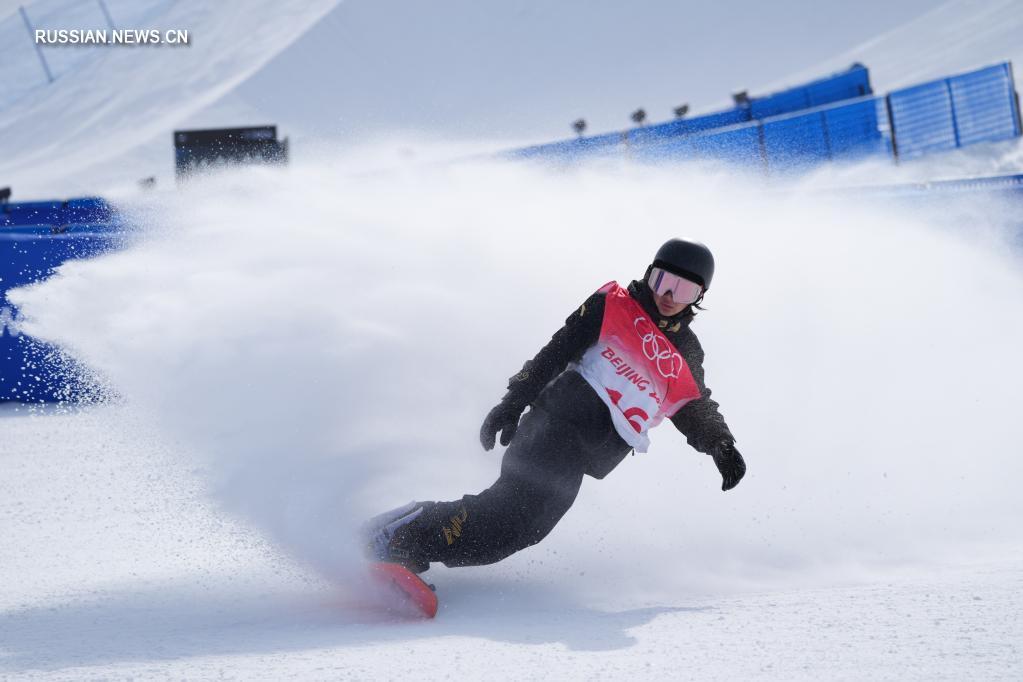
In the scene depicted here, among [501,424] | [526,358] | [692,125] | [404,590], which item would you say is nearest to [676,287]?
[501,424]

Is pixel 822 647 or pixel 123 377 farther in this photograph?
pixel 123 377

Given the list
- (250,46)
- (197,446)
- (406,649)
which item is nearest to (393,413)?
(197,446)

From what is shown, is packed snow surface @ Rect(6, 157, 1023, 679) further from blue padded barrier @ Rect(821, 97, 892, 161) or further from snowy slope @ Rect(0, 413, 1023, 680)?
blue padded barrier @ Rect(821, 97, 892, 161)

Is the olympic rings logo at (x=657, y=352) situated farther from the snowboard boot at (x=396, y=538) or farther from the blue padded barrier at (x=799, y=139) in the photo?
the blue padded barrier at (x=799, y=139)

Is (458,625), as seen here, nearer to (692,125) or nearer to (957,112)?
(692,125)

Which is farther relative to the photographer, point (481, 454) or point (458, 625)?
point (481, 454)

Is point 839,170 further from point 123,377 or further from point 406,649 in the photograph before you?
point 406,649

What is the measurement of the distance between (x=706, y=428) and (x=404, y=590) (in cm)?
116

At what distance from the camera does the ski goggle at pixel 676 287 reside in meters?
3.37

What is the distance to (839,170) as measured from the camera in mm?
12766

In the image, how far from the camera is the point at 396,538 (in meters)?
3.21

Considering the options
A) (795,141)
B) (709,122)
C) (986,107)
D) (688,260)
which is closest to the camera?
(688,260)

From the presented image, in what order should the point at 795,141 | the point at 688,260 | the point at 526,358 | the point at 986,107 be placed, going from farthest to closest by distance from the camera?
1. the point at 986,107
2. the point at 795,141
3. the point at 526,358
4. the point at 688,260

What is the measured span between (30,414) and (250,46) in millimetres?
28079
